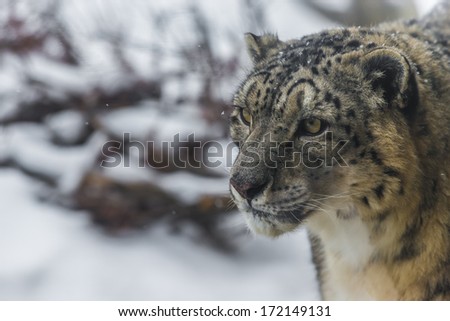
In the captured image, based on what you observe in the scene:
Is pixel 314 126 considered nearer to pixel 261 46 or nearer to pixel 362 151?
pixel 362 151

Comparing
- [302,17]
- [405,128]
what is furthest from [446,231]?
[302,17]

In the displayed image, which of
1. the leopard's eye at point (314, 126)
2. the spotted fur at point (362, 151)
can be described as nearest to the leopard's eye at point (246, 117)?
the spotted fur at point (362, 151)

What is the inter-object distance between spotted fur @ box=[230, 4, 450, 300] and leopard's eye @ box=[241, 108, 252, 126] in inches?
0.7

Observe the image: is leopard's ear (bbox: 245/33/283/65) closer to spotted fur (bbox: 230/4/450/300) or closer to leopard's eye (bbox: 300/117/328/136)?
spotted fur (bbox: 230/4/450/300)

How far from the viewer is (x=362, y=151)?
3225mm

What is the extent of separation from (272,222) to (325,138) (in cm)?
44

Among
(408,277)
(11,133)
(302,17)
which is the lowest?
(408,277)

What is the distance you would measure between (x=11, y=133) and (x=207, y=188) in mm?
2037

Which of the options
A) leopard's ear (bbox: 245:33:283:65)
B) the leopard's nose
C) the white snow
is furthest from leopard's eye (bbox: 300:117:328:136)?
the white snow

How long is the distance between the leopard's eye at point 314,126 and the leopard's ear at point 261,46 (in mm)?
657

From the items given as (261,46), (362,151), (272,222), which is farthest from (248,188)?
(261,46)

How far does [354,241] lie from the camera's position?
11.9 ft

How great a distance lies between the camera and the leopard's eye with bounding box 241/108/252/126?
343 centimetres

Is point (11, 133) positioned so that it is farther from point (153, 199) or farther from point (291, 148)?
point (291, 148)
